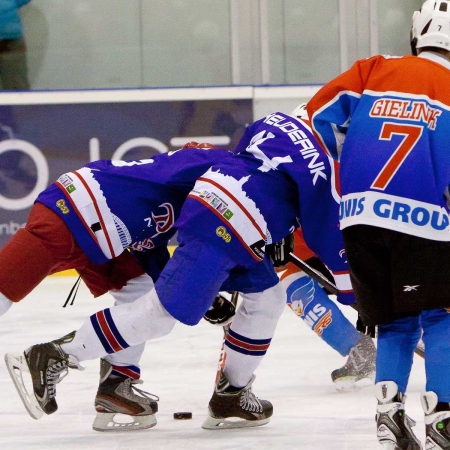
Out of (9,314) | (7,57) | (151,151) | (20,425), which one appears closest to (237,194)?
(20,425)

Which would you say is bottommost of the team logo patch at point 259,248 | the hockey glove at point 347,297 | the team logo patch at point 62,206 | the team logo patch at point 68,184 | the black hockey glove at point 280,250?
the hockey glove at point 347,297

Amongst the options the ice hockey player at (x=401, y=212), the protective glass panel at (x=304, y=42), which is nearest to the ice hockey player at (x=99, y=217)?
the ice hockey player at (x=401, y=212)

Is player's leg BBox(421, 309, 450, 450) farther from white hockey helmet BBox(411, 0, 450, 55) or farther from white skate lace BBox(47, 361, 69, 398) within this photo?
white skate lace BBox(47, 361, 69, 398)

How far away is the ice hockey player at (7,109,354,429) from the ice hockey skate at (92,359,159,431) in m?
0.25

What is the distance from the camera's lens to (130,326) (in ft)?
7.34

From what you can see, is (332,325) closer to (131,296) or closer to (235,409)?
(235,409)

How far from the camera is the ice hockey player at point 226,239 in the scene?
86.7 inches

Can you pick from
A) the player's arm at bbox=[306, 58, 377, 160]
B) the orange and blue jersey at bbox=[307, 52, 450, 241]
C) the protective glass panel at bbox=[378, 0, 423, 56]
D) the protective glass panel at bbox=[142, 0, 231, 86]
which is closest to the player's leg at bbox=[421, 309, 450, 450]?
the orange and blue jersey at bbox=[307, 52, 450, 241]

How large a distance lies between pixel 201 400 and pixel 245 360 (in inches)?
12.9

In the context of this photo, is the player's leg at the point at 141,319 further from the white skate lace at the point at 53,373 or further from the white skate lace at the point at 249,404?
the white skate lace at the point at 249,404

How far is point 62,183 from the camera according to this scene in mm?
2439

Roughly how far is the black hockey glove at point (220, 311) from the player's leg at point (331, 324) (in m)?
0.37

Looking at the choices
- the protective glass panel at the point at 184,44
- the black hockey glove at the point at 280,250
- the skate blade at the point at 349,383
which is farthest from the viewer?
the protective glass panel at the point at 184,44

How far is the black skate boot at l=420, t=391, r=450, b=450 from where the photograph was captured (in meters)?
1.91
